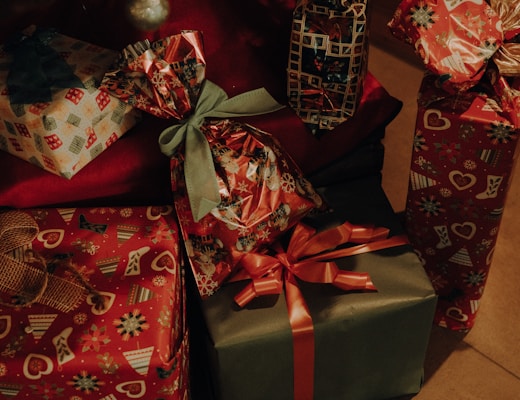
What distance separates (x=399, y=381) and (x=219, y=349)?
0.35m

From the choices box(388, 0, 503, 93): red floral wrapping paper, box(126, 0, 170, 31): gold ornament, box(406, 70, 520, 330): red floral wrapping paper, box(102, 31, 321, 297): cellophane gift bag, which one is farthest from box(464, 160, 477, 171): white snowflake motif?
box(126, 0, 170, 31): gold ornament

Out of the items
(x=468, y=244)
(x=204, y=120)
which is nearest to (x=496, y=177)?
(x=468, y=244)

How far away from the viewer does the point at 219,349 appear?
924mm

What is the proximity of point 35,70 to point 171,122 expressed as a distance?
24 centimetres

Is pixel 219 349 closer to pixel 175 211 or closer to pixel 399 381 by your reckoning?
pixel 175 211

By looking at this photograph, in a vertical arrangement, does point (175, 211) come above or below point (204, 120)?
below

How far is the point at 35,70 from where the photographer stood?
0.98 metres

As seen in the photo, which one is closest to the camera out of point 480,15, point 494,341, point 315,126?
point 480,15

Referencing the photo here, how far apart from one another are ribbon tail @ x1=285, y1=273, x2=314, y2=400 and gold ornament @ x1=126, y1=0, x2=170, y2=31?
499 mm

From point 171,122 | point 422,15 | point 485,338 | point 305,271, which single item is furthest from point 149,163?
point 485,338

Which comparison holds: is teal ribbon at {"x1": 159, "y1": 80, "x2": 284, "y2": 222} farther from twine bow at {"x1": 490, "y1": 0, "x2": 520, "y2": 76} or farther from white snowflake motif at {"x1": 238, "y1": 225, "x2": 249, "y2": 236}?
twine bow at {"x1": 490, "y1": 0, "x2": 520, "y2": 76}

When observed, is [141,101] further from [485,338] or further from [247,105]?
[485,338]

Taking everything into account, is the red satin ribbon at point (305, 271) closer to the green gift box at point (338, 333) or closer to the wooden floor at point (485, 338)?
the green gift box at point (338, 333)

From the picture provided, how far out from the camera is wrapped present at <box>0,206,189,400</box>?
859mm
